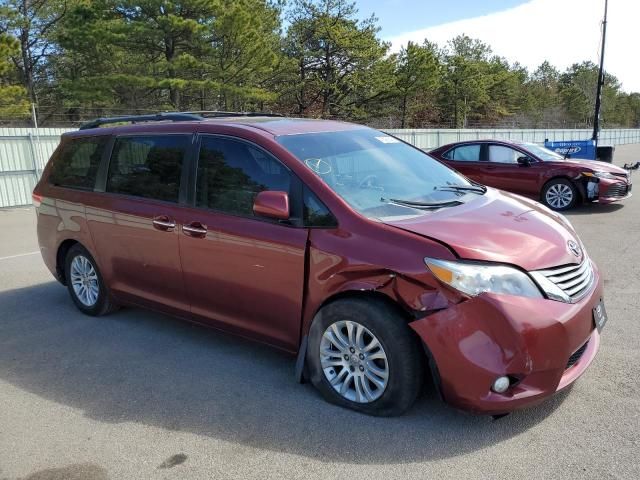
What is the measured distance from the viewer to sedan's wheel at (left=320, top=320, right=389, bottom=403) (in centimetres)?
321

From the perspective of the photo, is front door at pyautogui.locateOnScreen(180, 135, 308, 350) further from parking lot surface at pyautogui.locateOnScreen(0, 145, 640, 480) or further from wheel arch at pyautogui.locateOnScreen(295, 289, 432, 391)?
parking lot surface at pyautogui.locateOnScreen(0, 145, 640, 480)

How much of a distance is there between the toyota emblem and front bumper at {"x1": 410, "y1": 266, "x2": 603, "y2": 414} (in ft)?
1.67

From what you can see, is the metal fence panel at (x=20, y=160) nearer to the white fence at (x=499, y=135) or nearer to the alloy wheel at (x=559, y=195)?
the white fence at (x=499, y=135)

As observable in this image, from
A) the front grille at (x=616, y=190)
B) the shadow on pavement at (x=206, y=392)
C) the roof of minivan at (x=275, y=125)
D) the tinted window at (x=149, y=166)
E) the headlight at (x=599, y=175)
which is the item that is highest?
the roof of minivan at (x=275, y=125)

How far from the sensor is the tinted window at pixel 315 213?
133 inches

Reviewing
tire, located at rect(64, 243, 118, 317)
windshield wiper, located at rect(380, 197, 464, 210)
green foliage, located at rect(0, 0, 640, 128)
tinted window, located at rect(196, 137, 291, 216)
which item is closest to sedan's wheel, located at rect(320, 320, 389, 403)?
windshield wiper, located at rect(380, 197, 464, 210)

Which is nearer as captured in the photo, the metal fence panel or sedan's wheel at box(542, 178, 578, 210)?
sedan's wheel at box(542, 178, 578, 210)

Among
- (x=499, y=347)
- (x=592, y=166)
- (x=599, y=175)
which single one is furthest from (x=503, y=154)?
(x=499, y=347)

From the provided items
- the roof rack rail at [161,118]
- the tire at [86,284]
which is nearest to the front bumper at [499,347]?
the roof rack rail at [161,118]

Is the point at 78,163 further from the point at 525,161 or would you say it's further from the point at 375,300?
the point at 525,161

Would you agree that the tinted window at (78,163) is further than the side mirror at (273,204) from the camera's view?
Yes

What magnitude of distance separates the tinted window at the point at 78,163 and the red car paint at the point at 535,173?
6.63m

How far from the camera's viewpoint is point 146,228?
4379 mm

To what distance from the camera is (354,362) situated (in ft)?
10.8
